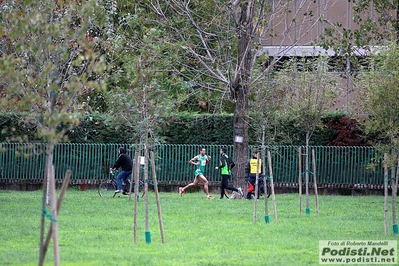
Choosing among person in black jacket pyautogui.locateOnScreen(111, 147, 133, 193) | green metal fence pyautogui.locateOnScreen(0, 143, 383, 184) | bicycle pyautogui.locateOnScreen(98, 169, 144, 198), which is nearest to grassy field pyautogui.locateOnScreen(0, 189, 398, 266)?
person in black jacket pyautogui.locateOnScreen(111, 147, 133, 193)

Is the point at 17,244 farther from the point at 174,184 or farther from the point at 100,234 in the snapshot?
the point at 174,184

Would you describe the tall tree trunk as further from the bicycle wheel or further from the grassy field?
the bicycle wheel

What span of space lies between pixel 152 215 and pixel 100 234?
456 centimetres

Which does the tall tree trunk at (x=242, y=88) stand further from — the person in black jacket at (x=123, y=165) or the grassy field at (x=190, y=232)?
the person in black jacket at (x=123, y=165)

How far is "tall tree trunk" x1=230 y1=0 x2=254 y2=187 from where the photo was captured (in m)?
27.8

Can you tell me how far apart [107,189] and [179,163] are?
4.30m

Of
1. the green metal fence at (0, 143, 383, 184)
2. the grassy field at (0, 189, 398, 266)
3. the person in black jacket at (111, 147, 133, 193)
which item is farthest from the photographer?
the green metal fence at (0, 143, 383, 184)

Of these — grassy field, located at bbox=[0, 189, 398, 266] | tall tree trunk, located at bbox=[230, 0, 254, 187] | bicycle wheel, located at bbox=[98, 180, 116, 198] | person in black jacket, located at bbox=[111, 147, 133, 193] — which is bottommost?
grassy field, located at bbox=[0, 189, 398, 266]

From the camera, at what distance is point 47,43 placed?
11125 millimetres

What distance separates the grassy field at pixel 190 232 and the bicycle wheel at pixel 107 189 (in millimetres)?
3053

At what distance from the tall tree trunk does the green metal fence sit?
306cm

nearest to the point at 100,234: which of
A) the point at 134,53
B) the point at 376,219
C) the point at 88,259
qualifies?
the point at 88,259

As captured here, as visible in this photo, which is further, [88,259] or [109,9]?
[109,9]

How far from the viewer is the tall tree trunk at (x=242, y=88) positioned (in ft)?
91.1
